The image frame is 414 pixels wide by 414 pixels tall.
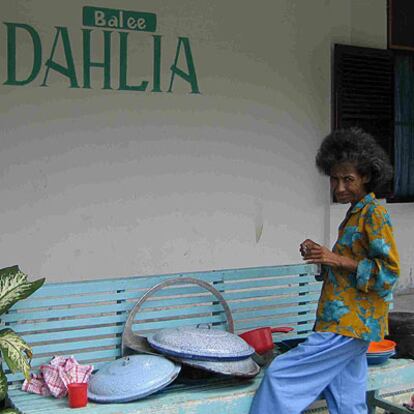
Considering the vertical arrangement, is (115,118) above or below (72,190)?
above

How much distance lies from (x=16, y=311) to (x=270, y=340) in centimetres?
116

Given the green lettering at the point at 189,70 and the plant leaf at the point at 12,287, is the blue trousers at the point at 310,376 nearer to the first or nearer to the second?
the plant leaf at the point at 12,287

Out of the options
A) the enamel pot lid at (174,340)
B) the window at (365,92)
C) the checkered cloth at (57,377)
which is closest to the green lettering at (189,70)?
the window at (365,92)

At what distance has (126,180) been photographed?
15.9 ft

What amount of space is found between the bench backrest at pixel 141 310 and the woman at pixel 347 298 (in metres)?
0.63

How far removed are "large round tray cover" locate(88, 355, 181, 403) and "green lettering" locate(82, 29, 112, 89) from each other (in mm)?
2022

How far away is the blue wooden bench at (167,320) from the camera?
124 inches

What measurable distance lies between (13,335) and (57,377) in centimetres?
27

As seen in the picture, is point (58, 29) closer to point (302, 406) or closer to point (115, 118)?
Result: point (115, 118)

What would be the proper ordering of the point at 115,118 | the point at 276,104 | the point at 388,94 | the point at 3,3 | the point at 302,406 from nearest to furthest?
the point at 302,406, the point at 3,3, the point at 115,118, the point at 276,104, the point at 388,94

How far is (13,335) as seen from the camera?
3.06m

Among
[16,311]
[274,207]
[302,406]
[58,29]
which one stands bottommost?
[302,406]

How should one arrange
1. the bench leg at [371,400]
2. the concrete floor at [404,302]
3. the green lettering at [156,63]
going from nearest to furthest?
the bench leg at [371,400]
the green lettering at [156,63]
the concrete floor at [404,302]

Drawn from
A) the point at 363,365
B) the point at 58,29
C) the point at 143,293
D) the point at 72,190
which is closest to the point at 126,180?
the point at 72,190
